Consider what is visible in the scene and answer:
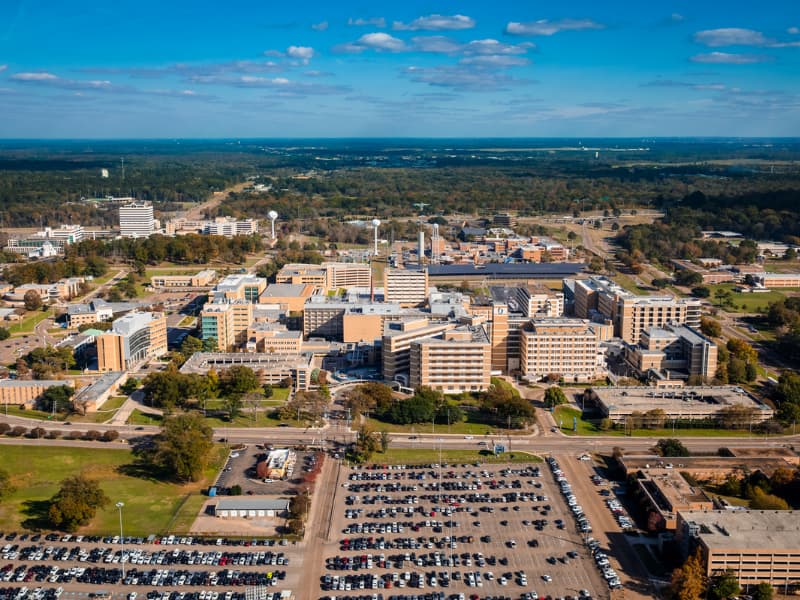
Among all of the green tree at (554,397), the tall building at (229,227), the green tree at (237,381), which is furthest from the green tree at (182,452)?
the tall building at (229,227)

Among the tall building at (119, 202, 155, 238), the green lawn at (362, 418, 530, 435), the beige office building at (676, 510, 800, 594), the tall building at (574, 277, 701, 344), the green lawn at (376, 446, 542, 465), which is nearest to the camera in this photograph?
the beige office building at (676, 510, 800, 594)

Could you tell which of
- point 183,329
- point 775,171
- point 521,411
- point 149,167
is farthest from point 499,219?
point 149,167

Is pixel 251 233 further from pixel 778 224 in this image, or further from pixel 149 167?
pixel 149 167

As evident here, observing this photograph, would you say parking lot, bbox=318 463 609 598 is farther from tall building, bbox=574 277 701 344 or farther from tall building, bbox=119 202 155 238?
tall building, bbox=119 202 155 238

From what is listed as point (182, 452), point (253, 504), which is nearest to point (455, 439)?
point (253, 504)

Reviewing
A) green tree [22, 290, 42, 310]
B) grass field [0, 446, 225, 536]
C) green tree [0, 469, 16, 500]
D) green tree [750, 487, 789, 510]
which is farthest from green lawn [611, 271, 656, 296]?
green tree [0, 469, 16, 500]
